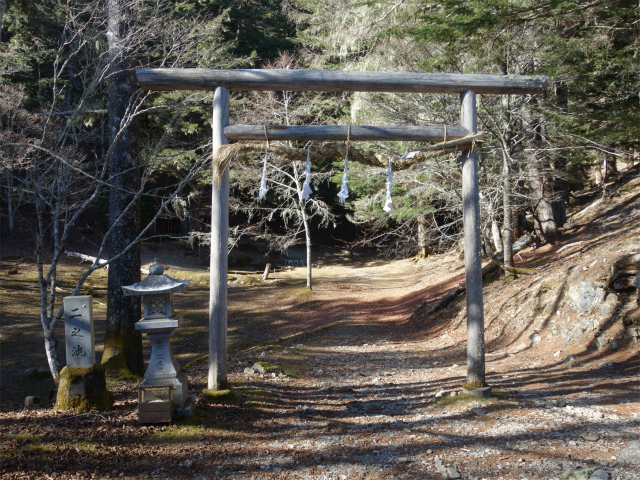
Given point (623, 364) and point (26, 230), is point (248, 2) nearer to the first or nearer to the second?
point (26, 230)

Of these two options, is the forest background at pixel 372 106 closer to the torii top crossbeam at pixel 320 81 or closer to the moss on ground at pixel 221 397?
the torii top crossbeam at pixel 320 81

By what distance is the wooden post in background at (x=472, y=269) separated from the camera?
503 centimetres

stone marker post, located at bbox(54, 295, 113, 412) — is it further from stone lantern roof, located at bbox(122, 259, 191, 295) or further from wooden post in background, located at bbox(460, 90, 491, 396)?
wooden post in background, located at bbox(460, 90, 491, 396)

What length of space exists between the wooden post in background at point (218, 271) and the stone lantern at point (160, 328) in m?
0.49

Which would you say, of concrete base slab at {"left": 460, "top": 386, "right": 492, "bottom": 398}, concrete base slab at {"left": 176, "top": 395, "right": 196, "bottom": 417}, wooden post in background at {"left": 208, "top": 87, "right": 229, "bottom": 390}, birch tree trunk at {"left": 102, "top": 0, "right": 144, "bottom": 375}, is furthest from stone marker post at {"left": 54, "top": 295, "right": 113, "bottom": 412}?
concrete base slab at {"left": 460, "top": 386, "right": 492, "bottom": 398}

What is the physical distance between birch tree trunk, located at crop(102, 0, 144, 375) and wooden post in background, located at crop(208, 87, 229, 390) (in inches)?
93.1

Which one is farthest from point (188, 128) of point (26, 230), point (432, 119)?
point (26, 230)

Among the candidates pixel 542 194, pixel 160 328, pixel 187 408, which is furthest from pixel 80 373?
pixel 542 194

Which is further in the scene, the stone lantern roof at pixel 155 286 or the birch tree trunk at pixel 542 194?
the birch tree trunk at pixel 542 194

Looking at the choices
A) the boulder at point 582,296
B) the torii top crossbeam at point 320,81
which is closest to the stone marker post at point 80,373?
the torii top crossbeam at point 320,81

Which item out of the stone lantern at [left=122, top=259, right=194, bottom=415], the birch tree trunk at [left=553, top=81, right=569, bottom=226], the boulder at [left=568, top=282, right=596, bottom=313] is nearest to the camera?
the stone lantern at [left=122, top=259, right=194, bottom=415]

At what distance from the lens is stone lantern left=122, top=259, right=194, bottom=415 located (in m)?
4.30

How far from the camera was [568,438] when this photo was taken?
3.94 m

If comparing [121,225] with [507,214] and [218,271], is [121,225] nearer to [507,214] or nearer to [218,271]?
[218,271]
